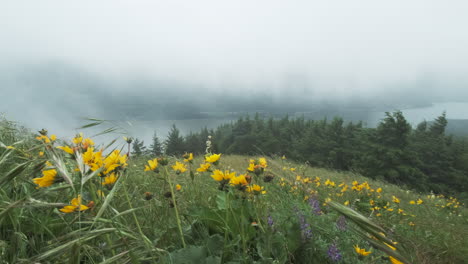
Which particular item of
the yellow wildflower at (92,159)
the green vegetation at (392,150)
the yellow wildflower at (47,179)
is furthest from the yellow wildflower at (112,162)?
the green vegetation at (392,150)

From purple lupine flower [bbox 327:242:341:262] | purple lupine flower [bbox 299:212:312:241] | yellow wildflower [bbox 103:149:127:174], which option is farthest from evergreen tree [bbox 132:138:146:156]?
purple lupine flower [bbox 327:242:341:262]

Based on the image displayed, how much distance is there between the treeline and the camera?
3142cm

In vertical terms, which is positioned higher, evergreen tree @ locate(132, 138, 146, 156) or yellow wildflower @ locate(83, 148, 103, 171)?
yellow wildflower @ locate(83, 148, 103, 171)

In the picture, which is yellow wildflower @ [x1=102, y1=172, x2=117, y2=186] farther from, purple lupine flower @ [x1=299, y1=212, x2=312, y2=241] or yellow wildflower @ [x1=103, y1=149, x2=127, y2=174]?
purple lupine flower @ [x1=299, y1=212, x2=312, y2=241]

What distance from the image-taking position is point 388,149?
31.8 metres

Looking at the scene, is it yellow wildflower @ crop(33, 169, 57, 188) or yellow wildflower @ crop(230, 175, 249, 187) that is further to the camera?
yellow wildflower @ crop(230, 175, 249, 187)

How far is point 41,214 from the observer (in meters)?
1.44

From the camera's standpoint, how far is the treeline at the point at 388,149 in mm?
Result: 31416

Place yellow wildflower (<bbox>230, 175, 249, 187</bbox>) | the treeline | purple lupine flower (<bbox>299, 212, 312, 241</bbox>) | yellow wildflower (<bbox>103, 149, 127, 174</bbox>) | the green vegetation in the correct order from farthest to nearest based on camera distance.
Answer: the treeline → the green vegetation → purple lupine flower (<bbox>299, 212, 312, 241</bbox>) → yellow wildflower (<bbox>230, 175, 249, 187</bbox>) → yellow wildflower (<bbox>103, 149, 127, 174</bbox>)

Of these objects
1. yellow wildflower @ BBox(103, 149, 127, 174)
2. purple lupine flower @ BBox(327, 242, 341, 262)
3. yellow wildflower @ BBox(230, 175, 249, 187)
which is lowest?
purple lupine flower @ BBox(327, 242, 341, 262)

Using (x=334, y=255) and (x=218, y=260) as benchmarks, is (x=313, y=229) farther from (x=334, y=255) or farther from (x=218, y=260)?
(x=218, y=260)

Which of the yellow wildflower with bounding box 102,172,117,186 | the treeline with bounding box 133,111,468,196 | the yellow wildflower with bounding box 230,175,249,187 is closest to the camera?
the yellow wildflower with bounding box 102,172,117,186

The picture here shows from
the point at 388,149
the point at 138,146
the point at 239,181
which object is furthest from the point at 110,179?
the point at 388,149

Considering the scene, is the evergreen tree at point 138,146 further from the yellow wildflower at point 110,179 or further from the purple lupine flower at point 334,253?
the purple lupine flower at point 334,253
